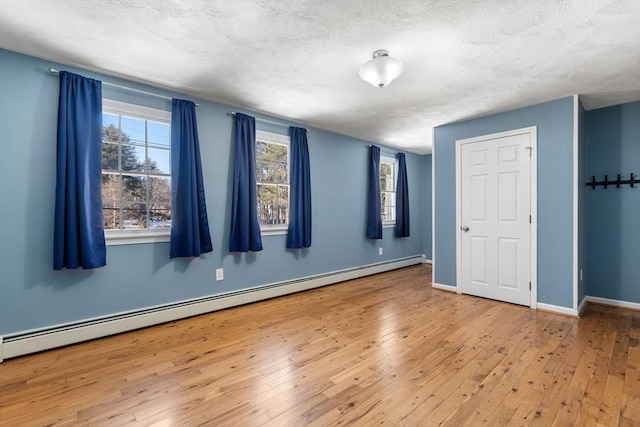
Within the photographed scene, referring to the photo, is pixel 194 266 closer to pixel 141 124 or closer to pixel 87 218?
pixel 87 218

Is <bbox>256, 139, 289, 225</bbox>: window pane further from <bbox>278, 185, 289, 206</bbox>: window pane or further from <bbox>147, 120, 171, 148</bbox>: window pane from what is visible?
<bbox>147, 120, 171, 148</bbox>: window pane

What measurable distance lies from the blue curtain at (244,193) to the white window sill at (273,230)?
0.21m

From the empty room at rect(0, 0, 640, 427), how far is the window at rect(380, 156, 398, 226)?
1.39 m

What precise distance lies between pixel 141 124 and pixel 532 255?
4.66 m

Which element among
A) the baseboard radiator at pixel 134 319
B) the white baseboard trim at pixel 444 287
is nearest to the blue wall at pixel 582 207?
the white baseboard trim at pixel 444 287

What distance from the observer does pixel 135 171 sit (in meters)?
2.98

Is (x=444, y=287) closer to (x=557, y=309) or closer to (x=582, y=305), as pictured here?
(x=557, y=309)

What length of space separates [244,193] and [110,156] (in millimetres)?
1368

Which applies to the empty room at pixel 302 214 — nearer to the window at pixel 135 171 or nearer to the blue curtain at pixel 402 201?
the window at pixel 135 171

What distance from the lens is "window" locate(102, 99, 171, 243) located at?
9.32 feet

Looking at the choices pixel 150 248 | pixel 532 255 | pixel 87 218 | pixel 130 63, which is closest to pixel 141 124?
pixel 130 63

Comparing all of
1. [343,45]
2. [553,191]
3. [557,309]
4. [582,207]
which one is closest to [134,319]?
[343,45]

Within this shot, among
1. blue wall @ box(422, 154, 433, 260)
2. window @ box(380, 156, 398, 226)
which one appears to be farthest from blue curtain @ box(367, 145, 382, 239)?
blue wall @ box(422, 154, 433, 260)

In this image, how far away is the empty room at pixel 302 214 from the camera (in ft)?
6.18
